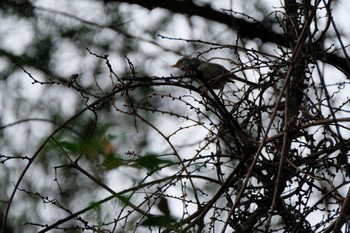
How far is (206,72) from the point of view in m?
3.29

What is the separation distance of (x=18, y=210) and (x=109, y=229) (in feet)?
3.22

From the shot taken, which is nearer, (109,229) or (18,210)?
(109,229)

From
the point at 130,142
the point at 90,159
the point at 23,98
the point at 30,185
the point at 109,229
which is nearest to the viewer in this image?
the point at 90,159

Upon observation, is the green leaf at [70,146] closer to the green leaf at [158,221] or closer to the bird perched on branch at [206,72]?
the green leaf at [158,221]

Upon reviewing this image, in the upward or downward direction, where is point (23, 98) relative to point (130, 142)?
upward

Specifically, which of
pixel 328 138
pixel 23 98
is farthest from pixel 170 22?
pixel 328 138

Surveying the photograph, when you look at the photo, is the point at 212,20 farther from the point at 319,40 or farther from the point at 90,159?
the point at 90,159

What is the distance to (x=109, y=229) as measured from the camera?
187 cm

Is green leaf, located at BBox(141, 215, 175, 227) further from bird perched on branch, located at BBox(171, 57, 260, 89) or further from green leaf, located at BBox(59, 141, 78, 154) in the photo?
bird perched on branch, located at BBox(171, 57, 260, 89)

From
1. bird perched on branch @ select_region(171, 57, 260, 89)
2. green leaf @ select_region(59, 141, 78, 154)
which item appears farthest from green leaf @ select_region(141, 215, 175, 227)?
bird perched on branch @ select_region(171, 57, 260, 89)

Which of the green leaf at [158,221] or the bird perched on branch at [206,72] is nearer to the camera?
the green leaf at [158,221]

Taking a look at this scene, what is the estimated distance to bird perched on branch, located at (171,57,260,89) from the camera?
191cm

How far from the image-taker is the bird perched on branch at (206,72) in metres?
1.91

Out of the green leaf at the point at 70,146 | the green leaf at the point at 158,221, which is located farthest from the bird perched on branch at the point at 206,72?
the green leaf at the point at 158,221
